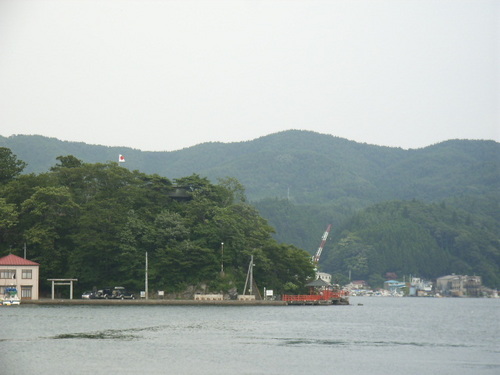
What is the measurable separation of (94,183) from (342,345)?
5345 centimetres

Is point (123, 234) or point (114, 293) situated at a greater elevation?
point (123, 234)

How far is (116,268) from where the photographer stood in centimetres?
8969

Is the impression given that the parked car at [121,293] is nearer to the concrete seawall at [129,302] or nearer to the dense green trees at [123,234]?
the dense green trees at [123,234]

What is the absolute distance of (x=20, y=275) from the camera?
82.9m

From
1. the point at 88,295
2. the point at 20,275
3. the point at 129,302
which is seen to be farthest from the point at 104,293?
the point at 20,275

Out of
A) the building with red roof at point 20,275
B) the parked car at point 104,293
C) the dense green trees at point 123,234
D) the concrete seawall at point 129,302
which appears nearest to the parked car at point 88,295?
the parked car at point 104,293

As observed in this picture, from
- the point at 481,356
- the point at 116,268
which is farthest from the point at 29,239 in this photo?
the point at 481,356

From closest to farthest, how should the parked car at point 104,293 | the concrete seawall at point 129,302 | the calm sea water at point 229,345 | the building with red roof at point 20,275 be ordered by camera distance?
the calm sea water at point 229,345 → the building with red roof at point 20,275 → the concrete seawall at point 129,302 → the parked car at point 104,293

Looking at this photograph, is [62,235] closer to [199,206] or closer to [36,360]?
[199,206]

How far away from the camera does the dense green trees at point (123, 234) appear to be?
87.5 m

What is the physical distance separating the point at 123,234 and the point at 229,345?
44.0 meters

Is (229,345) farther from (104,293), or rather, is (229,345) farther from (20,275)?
(104,293)

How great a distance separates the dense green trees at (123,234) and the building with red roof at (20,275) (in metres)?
3.28

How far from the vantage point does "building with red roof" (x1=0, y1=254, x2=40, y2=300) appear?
8206 centimetres
